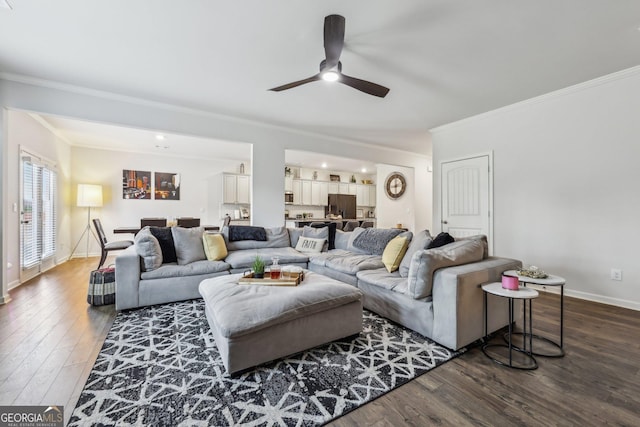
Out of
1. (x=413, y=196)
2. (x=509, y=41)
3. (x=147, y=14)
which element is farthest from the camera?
(x=413, y=196)

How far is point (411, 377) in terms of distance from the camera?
5.88 feet

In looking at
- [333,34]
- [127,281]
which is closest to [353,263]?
[333,34]

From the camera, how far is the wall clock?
25.3 feet

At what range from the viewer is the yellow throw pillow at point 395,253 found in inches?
119

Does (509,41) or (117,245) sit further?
(117,245)

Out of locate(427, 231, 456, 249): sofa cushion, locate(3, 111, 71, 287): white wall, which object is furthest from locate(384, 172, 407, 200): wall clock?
locate(3, 111, 71, 287): white wall

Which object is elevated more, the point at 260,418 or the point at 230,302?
the point at 230,302

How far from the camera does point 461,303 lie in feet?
6.85

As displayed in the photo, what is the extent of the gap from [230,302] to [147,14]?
2344mm

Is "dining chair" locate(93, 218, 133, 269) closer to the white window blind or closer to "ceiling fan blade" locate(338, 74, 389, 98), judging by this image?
the white window blind

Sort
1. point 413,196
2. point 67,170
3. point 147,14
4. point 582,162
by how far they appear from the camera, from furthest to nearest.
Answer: point 413,196
point 67,170
point 582,162
point 147,14

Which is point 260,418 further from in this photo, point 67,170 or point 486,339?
point 67,170

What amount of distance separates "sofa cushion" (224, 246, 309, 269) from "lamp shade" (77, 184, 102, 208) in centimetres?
419

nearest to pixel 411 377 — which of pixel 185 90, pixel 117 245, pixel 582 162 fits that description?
pixel 582 162
